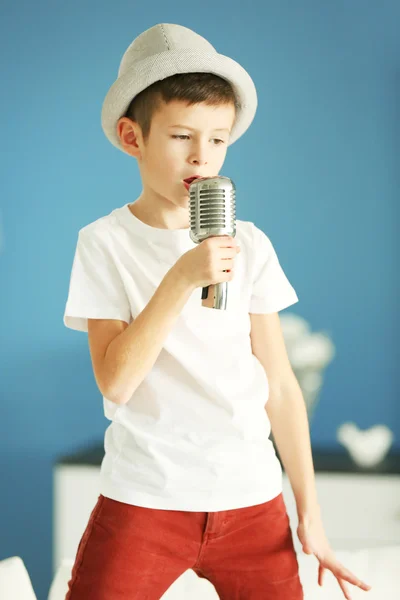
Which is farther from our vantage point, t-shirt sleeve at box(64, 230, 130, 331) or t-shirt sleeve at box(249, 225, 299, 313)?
t-shirt sleeve at box(249, 225, 299, 313)

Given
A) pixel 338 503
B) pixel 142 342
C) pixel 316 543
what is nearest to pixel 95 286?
pixel 142 342

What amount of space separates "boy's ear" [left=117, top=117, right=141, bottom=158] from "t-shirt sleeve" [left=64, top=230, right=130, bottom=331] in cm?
16

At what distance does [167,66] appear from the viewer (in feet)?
4.11

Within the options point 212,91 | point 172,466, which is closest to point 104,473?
point 172,466

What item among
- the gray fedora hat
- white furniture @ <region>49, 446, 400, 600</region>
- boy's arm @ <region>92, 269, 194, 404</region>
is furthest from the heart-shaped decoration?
boy's arm @ <region>92, 269, 194, 404</region>

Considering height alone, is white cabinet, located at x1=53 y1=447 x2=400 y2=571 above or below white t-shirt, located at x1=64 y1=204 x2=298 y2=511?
below

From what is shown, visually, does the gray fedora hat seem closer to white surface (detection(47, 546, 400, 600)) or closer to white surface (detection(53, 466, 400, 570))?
white surface (detection(47, 546, 400, 600))

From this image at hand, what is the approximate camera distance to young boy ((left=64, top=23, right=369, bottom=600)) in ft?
3.88

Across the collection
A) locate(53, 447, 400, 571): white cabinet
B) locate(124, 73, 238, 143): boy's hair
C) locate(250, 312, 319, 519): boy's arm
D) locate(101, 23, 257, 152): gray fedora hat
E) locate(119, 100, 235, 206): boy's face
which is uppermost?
locate(101, 23, 257, 152): gray fedora hat

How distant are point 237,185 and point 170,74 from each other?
66.4 inches

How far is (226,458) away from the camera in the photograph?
1.23 m

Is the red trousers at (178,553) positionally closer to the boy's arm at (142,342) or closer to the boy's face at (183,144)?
the boy's arm at (142,342)

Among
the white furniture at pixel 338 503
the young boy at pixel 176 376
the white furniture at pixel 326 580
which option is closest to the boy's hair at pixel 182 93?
the young boy at pixel 176 376

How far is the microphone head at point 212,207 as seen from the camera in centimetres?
108
